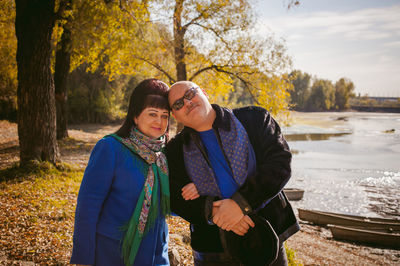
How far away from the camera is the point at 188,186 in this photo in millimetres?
2018

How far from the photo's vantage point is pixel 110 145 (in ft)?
6.23

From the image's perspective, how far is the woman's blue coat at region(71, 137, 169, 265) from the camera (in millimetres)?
1789

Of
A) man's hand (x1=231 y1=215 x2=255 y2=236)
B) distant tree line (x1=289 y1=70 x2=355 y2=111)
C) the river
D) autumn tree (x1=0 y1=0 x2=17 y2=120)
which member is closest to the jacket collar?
man's hand (x1=231 y1=215 x2=255 y2=236)

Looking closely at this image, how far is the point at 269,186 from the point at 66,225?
13.5ft

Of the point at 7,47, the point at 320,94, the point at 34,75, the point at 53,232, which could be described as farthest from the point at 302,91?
the point at 53,232

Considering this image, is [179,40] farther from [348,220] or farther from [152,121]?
[152,121]

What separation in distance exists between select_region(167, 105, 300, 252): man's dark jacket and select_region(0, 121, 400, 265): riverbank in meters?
2.26

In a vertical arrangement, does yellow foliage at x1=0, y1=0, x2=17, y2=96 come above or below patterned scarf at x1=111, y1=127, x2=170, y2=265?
above

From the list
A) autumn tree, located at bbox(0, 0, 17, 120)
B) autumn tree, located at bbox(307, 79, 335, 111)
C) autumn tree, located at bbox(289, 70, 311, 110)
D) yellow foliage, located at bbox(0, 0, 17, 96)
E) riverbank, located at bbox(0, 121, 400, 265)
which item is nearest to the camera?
riverbank, located at bbox(0, 121, 400, 265)

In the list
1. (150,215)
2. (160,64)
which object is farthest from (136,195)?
(160,64)

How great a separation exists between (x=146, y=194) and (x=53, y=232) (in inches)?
130

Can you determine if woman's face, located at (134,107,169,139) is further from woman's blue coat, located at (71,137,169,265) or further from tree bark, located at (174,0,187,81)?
tree bark, located at (174,0,187,81)

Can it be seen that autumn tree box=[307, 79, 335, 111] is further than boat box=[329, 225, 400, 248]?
Yes

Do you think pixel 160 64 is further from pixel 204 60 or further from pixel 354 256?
pixel 354 256
